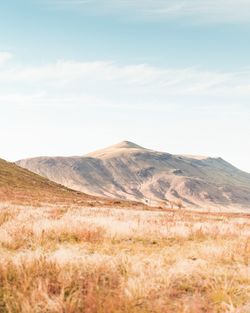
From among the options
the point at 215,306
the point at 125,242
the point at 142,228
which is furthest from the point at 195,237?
the point at 215,306

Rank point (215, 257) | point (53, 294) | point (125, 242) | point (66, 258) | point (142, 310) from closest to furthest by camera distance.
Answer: point (142, 310), point (53, 294), point (66, 258), point (215, 257), point (125, 242)

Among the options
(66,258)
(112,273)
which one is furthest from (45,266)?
(112,273)

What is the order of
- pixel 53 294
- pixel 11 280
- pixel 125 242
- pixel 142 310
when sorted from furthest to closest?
1. pixel 125 242
2. pixel 11 280
3. pixel 53 294
4. pixel 142 310

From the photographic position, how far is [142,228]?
1543 centimetres

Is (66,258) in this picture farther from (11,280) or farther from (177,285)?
(177,285)

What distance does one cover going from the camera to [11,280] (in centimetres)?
754

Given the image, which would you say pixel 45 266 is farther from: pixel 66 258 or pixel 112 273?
pixel 112 273

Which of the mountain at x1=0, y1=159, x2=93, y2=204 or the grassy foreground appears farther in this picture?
the mountain at x1=0, y1=159, x2=93, y2=204

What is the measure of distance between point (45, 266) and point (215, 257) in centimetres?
400

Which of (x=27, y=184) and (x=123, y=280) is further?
(x=27, y=184)

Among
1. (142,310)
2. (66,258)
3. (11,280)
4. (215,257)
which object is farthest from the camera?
(215,257)

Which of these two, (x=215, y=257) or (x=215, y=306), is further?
(x=215, y=257)

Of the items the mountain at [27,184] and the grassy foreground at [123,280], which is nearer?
the grassy foreground at [123,280]

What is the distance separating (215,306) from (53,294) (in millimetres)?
Answer: 2424
